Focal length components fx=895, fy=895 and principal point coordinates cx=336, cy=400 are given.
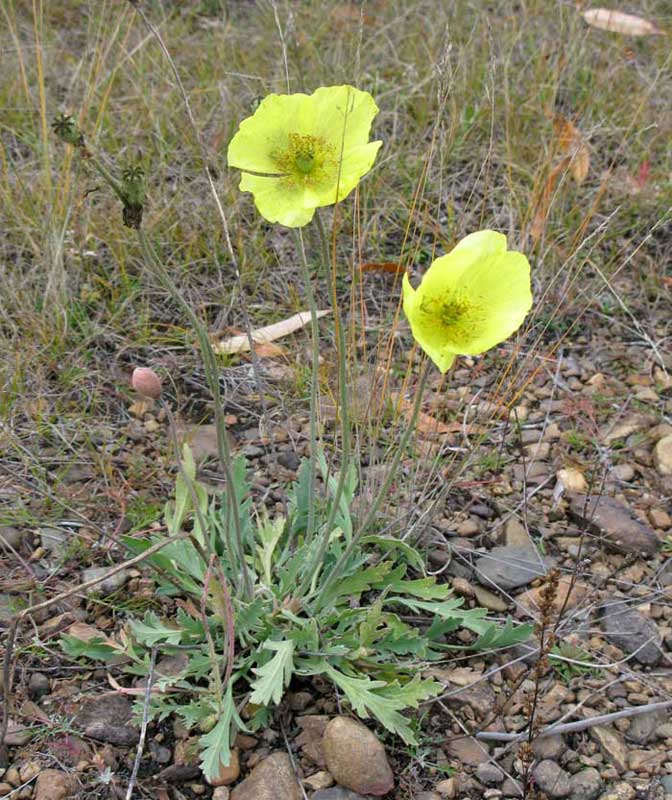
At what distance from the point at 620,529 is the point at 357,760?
102 centimetres

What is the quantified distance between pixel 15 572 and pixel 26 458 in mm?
319

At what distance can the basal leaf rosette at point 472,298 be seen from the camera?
5.07ft

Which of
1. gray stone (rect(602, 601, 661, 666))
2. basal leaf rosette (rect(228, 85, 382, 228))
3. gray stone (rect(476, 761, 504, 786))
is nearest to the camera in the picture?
basal leaf rosette (rect(228, 85, 382, 228))

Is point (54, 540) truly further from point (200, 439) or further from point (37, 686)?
point (200, 439)

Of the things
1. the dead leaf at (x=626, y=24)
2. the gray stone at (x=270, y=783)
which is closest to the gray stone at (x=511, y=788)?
the gray stone at (x=270, y=783)

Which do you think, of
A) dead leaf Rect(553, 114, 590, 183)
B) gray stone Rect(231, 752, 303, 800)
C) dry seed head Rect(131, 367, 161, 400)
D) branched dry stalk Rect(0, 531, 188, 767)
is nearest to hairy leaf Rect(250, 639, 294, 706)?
gray stone Rect(231, 752, 303, 800)

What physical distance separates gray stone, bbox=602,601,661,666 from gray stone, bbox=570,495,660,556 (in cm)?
20

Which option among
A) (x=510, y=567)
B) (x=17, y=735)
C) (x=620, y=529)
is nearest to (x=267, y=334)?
(x=510, y=567)

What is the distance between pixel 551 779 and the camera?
1.87 metres

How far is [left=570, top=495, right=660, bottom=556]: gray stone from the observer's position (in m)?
2.39

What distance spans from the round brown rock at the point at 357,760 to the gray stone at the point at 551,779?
12.4 inches

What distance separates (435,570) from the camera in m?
2.34

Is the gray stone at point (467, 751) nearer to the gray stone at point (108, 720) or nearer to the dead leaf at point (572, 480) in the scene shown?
the gray stone at point (108, 720)

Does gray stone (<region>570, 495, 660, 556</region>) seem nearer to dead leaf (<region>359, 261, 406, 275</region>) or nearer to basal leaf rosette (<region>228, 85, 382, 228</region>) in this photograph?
dead leaf (<region>359, 261, 406, 275</region>)
